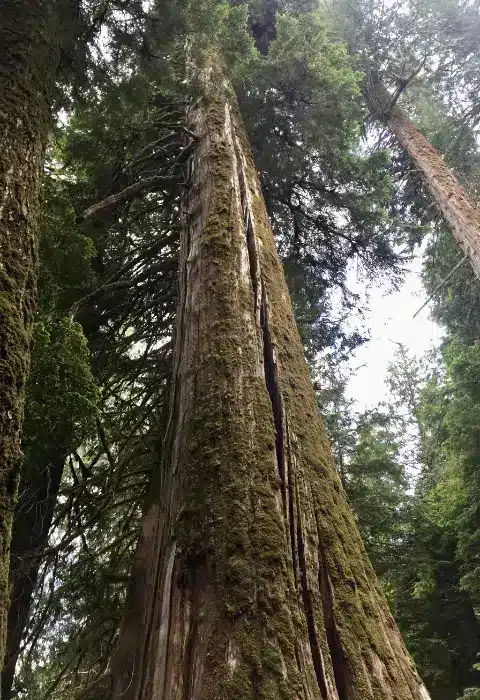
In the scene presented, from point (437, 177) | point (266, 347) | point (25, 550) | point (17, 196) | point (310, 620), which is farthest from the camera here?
point (437, 177)

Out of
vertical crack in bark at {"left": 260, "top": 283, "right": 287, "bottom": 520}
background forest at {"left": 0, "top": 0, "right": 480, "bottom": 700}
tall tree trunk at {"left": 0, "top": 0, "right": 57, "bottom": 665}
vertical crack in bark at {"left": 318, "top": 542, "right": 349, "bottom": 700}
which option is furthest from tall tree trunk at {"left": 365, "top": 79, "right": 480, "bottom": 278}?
vertical crack in bark at {"left": 318, "top": 542, "right": 349, "bottom": 700}

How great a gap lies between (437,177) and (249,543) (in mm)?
10731

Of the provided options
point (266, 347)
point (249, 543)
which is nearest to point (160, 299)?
point (266, 347)

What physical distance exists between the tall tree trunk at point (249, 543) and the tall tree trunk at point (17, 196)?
0.60 m

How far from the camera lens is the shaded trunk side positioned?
3.40 m

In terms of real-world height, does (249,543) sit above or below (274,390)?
below

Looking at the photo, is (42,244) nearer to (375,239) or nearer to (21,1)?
(21,1)

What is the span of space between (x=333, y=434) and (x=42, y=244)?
6.59 m

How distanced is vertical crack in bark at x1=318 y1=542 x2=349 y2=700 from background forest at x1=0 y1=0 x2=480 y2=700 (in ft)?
5.59

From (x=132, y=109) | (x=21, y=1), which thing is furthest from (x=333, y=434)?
(x=21, y=1)

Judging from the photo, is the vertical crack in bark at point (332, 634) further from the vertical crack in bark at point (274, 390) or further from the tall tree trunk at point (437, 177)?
the tall tree trunk at point (437, 177)

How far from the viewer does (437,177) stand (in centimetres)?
1092

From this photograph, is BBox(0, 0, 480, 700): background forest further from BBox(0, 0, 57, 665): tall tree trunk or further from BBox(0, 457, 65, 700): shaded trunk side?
BBox(0, 0, 57, 665): tall tree trunk

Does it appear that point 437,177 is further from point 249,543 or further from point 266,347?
point 249,543
